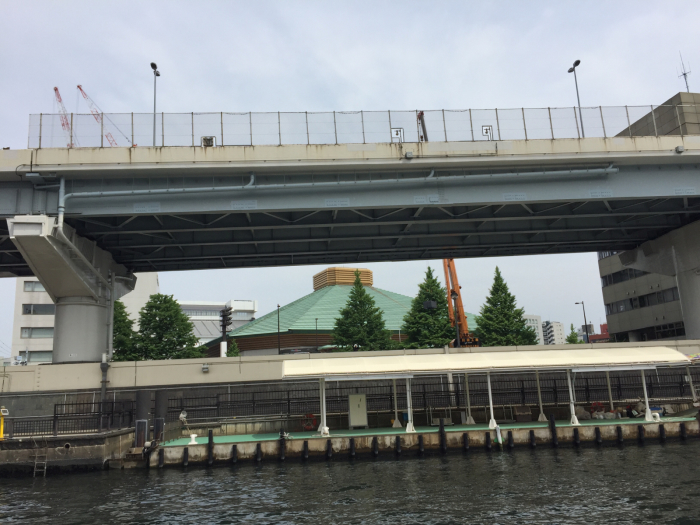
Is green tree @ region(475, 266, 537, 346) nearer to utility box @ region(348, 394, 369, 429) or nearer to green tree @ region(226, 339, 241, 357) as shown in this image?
green tree @ region(226, 339, 241, 357)

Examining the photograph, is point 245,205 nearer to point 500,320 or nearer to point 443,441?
point 443,441

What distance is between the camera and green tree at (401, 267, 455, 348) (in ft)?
237

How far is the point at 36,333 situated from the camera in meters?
104

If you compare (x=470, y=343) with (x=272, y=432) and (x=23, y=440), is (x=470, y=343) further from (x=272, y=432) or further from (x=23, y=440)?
(x=23, y=440)

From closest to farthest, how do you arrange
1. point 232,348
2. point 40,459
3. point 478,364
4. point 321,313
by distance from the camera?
1. point 40,459
2. point 478,364
3. point 232,348
4. point 321,313

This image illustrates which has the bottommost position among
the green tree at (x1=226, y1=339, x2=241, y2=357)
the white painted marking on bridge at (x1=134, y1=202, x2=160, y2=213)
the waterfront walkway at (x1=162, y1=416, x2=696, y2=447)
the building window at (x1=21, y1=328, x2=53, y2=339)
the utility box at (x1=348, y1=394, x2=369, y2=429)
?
the waterfront walkway at (x1=162, y1=416, x2=696, y2=447)

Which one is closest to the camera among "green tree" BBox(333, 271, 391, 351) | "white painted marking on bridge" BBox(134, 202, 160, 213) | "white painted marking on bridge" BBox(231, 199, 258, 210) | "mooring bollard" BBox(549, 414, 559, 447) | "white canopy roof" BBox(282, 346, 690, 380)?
"mooring bollard" BBox(549, 414, 559, 447)

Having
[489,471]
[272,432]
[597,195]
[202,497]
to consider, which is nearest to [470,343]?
[597,195]

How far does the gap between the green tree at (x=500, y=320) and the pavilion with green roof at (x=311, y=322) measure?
1492cm

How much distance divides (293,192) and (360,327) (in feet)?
127

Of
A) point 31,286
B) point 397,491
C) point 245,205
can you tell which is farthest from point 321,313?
point 397,491

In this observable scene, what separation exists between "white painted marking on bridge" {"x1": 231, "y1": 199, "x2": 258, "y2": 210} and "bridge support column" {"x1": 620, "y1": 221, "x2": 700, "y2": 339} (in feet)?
119

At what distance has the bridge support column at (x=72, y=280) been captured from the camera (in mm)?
35781

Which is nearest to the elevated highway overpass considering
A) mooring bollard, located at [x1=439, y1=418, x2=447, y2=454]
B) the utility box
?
the utility box
